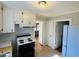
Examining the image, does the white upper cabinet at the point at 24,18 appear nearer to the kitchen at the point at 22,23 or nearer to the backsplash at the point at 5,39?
the kitchen at the point at 22,23

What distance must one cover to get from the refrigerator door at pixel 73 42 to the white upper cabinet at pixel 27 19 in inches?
87.1

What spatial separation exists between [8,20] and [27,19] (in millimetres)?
858

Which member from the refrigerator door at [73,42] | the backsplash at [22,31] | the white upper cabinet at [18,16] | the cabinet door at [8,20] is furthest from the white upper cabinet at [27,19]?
the refrigerator door at [73,42]

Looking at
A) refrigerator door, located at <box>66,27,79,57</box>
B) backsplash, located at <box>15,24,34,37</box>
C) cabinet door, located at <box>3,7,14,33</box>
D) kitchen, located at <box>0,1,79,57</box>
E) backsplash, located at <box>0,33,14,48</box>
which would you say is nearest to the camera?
refrigerator door, located at <box>66,27,79,57</box>

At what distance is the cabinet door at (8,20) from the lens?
308 cm

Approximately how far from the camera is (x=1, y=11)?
296cm

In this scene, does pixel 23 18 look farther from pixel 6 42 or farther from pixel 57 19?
A: pixel 57 19

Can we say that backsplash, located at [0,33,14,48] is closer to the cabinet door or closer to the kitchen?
the kitchen

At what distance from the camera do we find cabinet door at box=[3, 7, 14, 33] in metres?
3.08

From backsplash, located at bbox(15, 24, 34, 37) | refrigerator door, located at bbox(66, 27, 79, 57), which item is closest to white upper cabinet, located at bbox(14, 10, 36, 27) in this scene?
backsplash, located at bbox(15, 24, 34, 37)

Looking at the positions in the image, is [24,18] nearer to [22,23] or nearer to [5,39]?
[22,23]

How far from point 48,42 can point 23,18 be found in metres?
3.11

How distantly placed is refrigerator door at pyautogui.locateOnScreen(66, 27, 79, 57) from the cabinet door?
2.05 m

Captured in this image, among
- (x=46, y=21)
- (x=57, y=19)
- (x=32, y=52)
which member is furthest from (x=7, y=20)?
(x=46, y=21)
